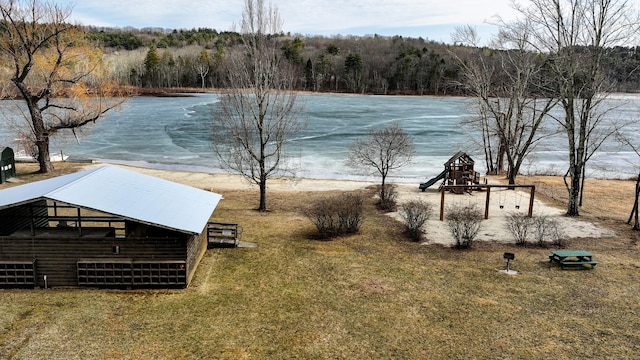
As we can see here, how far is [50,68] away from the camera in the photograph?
26.4 meters

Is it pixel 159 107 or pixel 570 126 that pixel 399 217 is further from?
pixel 159 107

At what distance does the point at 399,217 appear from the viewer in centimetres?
1945

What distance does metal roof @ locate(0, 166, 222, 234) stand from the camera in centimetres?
1107

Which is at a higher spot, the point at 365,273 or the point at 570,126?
the point at 570,126

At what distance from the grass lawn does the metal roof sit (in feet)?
5.65

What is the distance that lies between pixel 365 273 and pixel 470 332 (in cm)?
387

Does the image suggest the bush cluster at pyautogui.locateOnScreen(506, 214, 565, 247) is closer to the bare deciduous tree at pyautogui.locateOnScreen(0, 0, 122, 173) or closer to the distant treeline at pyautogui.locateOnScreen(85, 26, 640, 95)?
the bare deciduous tree at pyautogui.locateOnScreen(0, 0, 122, 173)

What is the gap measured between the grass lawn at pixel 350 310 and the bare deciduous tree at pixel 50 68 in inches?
705

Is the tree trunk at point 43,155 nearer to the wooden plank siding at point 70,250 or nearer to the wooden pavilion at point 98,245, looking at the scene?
the wooden pavilion at point 98,245

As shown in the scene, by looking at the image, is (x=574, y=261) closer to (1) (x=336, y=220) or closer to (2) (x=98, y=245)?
(1) (x=336, y=220)

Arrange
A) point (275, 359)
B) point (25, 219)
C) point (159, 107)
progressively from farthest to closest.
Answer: point (159, 107)
point (25, 219)
point (275, 359)

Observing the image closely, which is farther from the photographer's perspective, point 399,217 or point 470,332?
point 399,217

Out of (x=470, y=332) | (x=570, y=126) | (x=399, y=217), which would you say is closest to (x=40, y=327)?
(x=470, y=332)

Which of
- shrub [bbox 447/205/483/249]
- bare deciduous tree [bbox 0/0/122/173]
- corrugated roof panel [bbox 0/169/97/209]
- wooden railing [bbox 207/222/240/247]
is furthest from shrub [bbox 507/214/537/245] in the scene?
bare deciduous tree [bbox 0/0/122/173]
